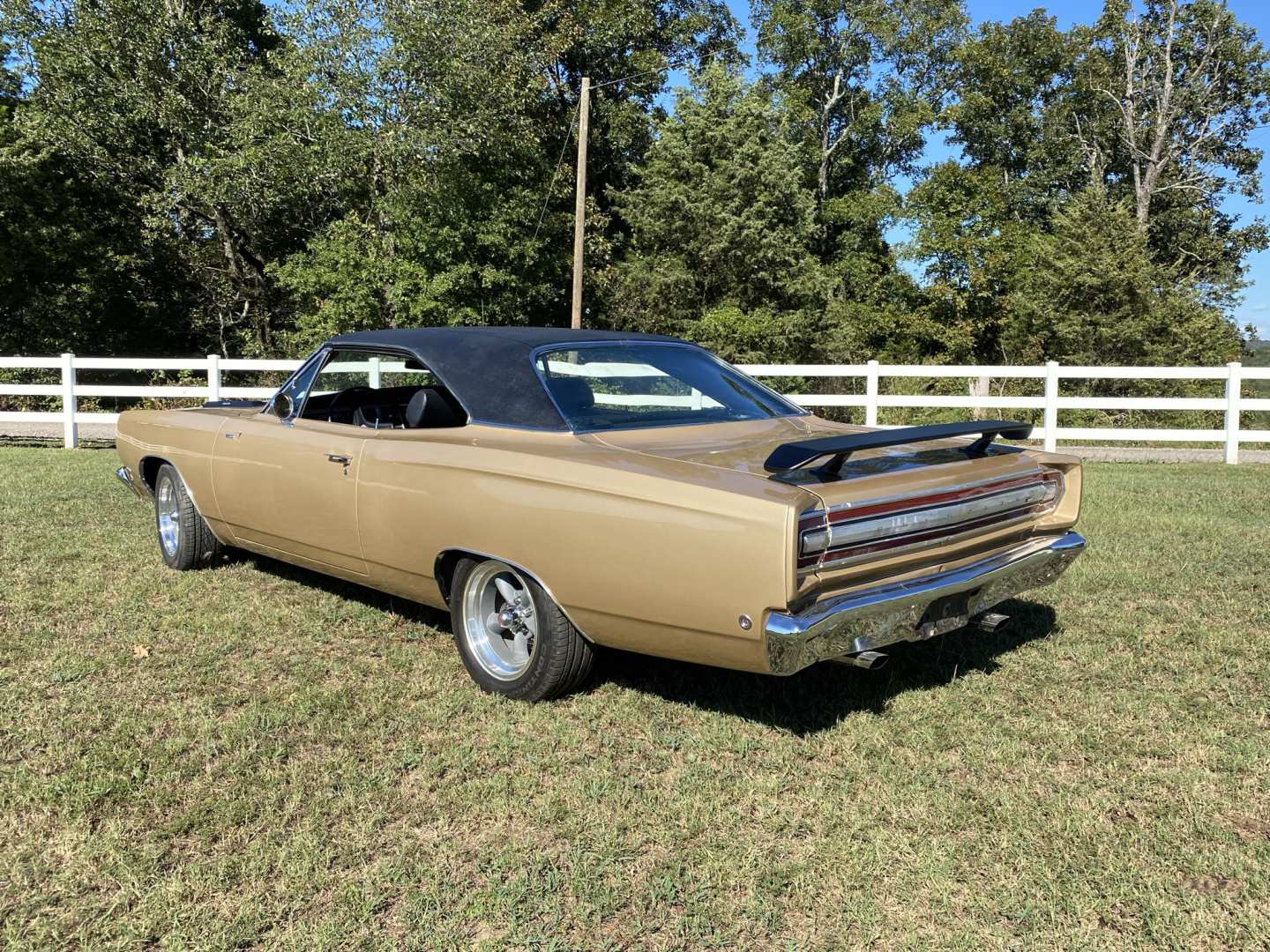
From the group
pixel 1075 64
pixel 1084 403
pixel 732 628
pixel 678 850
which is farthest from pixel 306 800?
pixel 1075 64

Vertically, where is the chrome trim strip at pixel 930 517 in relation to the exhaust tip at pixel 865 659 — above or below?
above

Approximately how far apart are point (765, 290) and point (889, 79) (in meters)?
12.3

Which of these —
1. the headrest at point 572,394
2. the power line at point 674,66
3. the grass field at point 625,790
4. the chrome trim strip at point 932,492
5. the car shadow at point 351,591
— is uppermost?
the power line at point 674,66

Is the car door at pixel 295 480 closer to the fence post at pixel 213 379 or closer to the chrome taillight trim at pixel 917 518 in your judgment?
the chrome taillight trim at pixel 917 518

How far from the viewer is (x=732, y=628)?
114 inches

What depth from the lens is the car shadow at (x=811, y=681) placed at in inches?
144

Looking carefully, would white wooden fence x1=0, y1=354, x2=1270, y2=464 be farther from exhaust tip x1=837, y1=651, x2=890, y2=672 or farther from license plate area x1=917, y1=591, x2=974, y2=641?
exhaust tip x1=837, y1=651, x2=890, y2=672

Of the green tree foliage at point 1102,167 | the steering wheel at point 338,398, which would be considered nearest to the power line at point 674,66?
the green tree foliage at point 1102,167

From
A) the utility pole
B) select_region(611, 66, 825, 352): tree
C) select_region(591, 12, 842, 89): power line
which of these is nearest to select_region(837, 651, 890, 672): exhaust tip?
the utility pole

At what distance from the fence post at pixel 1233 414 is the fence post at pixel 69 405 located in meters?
15.5

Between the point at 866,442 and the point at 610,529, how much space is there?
90cm

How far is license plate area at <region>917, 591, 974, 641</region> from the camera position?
10.7 ft

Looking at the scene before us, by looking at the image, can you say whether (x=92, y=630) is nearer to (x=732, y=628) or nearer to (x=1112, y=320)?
(x=732, y=628)

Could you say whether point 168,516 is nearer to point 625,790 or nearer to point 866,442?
point 625,790
